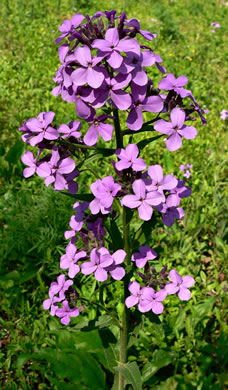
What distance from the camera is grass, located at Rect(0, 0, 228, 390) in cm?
235

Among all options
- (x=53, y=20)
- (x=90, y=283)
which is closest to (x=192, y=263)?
(x=90, y=283)

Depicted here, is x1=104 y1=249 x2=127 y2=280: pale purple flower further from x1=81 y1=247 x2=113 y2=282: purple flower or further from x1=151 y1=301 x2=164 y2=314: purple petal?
x1=151 y1=301 x2=164 y2=314: purple petal

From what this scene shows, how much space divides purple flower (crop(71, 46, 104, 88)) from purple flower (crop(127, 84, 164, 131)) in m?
0.15

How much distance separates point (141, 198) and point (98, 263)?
33cm

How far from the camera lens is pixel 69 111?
15.3ft

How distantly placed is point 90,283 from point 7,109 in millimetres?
2756

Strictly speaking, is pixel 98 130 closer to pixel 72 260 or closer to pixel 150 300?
pixel 72 260

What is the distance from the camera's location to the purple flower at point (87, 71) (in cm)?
121

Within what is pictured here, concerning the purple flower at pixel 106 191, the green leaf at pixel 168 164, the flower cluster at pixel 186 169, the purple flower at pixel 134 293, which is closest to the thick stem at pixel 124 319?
the purple flower at pixel 134 293

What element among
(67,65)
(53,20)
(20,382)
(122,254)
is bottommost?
(20,382)

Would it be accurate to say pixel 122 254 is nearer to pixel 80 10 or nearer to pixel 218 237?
pixel 218 237

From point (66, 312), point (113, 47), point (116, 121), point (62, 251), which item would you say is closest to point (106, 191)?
point (116, 121)

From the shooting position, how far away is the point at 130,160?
138cm

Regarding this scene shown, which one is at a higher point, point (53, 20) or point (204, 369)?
point (53, 20)
